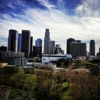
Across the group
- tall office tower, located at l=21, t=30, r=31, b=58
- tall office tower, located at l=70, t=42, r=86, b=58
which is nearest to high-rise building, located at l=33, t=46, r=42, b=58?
tall office tower, located at l=21, t=30, r=31, b=58

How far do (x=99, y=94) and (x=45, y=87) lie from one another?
2.98 feet

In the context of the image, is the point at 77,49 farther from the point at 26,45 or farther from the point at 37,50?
the point at 26,45

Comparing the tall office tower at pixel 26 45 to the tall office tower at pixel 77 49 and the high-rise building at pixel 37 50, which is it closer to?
the high-rise building at pixel 37 50

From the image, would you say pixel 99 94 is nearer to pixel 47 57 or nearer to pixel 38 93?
pixel 38 93

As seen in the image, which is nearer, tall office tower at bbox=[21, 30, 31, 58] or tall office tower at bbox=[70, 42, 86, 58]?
tall office tower at bbox=[70, 42, 86, 58]

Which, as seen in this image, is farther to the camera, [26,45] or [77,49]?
[26,45]

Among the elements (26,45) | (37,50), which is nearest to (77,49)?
(37,50)

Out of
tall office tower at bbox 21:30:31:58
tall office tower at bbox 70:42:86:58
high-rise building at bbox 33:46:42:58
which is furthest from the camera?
high-rise building at bbox 33:46:42:58

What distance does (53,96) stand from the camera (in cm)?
232

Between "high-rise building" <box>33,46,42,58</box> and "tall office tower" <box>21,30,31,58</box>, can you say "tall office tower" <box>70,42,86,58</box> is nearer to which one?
"high-rise building" <box>33,46,42,58</box>

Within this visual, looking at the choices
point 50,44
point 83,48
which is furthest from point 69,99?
point 50,44

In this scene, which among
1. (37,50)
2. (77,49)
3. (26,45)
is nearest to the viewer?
(77,49)

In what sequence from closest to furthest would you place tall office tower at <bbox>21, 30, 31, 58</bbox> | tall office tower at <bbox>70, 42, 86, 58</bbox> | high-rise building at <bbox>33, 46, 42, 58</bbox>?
tall office tower at <bbox>70, 42, 86, 58</bbox> < tall office tower at <bbox>21, 30, 31, 58</bbox> < high-rise building at <bbox>33, 46, 42, 58</bbox>

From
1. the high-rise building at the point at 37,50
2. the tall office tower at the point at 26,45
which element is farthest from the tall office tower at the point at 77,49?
the tall office tower at the point at 26,45
